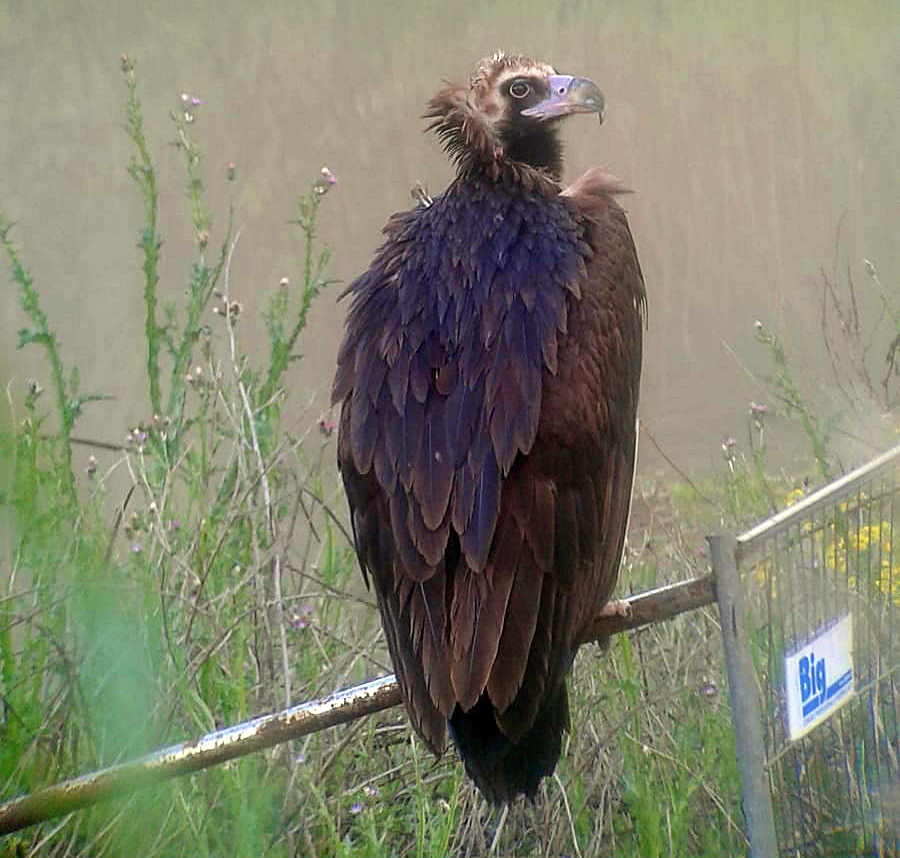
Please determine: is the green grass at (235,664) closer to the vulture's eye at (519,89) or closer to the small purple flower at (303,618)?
the small purple flower at (303,618)

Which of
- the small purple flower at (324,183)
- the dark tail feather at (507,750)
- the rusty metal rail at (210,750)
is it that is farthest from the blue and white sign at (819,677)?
the small purple flower at (324,183)

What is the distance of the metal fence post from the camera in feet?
4.64

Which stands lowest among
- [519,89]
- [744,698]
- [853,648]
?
[853,648]

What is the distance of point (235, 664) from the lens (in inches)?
75.0

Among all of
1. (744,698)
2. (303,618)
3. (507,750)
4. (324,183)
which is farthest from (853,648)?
(324,183)

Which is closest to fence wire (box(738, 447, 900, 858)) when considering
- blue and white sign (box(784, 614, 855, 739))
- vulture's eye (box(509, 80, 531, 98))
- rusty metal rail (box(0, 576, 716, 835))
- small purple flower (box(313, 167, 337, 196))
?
blue and white sign (box(784, 614, 855, 739))

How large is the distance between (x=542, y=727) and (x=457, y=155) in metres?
0.78

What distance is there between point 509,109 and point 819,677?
0.86 m

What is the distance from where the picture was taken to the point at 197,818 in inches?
73.0

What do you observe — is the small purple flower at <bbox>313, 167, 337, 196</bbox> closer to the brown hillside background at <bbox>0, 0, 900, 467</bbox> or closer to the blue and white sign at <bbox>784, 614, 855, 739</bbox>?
the brown hillside background at <bbox>0, 0, 900, 467</bbox>

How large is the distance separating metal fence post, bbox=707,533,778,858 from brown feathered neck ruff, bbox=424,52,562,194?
1.88 feet

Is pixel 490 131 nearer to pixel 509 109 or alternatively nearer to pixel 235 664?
pixel 509 109

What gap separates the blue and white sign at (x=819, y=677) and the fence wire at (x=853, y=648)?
0.02m

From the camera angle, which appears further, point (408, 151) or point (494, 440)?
point (408, 151)
